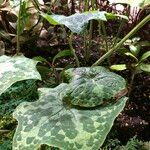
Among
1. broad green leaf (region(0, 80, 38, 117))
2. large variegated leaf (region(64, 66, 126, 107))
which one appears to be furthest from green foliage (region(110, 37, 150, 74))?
broad green leaf (region(0, 80, 38, 117))

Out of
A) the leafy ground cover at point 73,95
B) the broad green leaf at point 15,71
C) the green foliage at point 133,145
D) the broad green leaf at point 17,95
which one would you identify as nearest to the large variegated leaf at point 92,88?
the leafy ground cover at point 73,95

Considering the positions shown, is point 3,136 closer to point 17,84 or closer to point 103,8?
point 17,84

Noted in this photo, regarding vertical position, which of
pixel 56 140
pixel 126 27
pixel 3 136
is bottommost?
pixel 3 136

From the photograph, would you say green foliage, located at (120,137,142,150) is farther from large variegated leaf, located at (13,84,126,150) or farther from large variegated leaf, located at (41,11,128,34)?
large variegated leaf, located at (41,11,128,34)

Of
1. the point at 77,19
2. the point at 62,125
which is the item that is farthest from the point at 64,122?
the point at 77,19

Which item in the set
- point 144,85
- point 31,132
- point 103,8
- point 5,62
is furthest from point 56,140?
point 103,8

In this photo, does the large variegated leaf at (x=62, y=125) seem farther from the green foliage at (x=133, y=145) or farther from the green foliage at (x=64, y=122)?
the green foliage at (x=133, y=145)

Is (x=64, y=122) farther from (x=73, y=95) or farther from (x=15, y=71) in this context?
(x=15, y=71)
